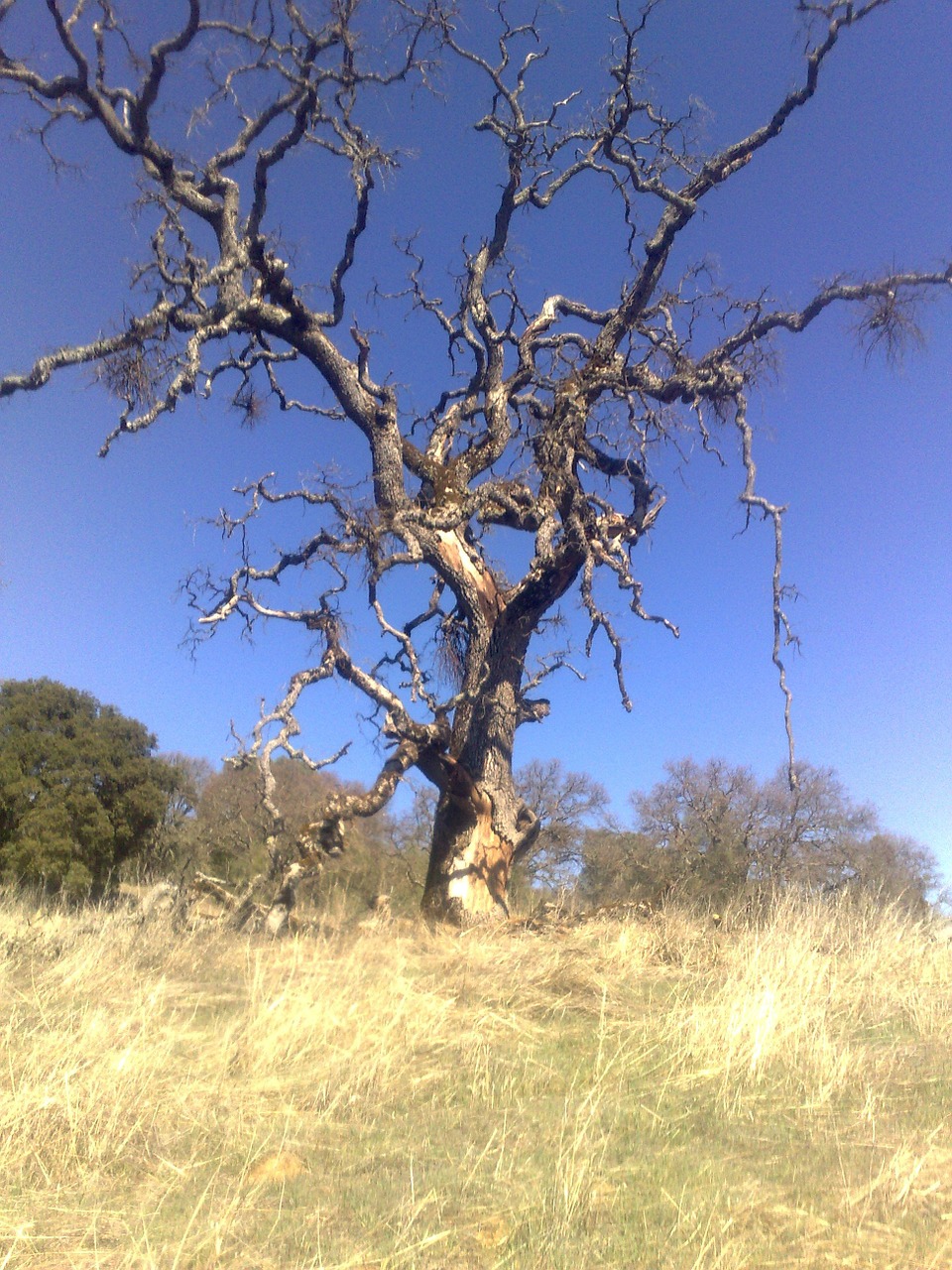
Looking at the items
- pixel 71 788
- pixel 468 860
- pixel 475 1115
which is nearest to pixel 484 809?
pixel 468 860

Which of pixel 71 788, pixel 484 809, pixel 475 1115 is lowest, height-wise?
pixel 475 1115

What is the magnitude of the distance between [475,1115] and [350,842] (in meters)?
8.87

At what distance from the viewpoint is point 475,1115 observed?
312cm

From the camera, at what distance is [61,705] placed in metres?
17.4

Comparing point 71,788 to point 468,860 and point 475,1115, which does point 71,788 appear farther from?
point 475,1115

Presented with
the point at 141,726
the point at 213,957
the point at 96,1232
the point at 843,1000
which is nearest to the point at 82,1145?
the point at 96,1232

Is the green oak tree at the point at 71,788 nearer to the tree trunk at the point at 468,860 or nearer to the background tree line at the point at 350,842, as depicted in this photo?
the background tree line at the point at 350,842

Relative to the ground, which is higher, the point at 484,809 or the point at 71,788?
the point at 484,809

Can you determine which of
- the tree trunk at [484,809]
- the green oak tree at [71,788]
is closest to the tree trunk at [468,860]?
the tree trunk at [484,809]

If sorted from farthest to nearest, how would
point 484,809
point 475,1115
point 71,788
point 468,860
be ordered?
point 71,788
point 484,809
point 468,860
point 475,1115

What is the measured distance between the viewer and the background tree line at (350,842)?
1500 cm

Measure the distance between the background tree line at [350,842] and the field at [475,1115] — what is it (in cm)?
676

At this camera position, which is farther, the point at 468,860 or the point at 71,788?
the point at 71,788

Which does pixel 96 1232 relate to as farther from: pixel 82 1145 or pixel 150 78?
pixel 150 78
